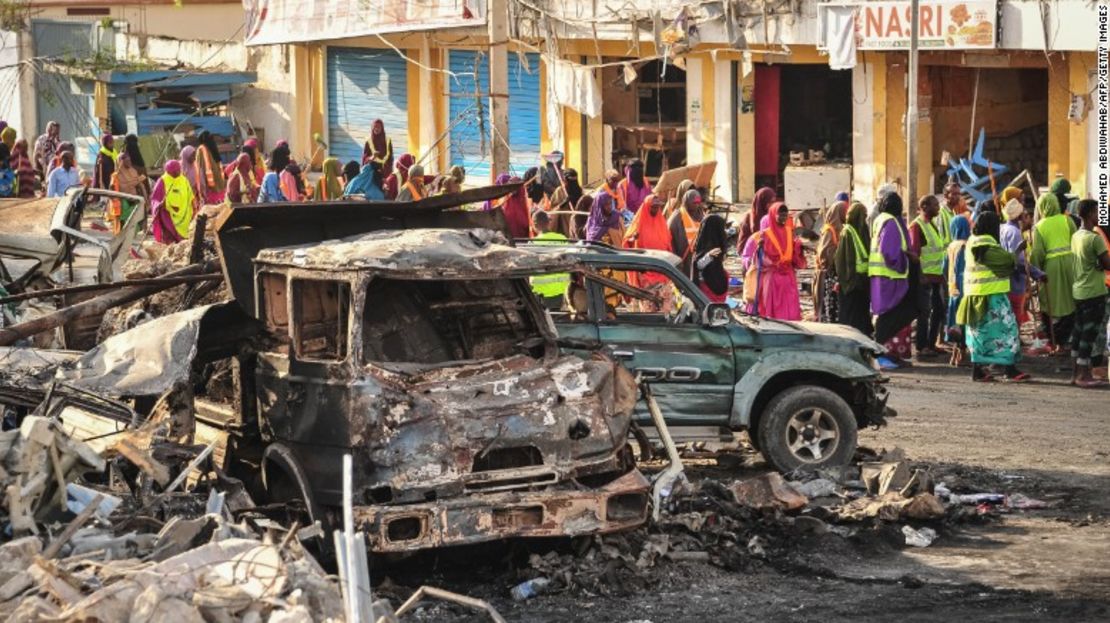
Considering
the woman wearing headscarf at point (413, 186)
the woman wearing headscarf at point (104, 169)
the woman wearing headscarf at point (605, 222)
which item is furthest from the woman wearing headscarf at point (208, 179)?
the woman wearing headscarf at point (605, 222)

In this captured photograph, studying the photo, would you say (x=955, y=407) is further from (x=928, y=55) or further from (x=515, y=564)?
(x=928, y=55)

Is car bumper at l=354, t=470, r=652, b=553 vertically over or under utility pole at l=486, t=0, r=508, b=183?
under

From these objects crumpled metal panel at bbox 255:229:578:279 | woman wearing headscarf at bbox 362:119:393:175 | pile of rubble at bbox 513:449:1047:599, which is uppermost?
woman wearing headscarf at bbox 362:119:393:175

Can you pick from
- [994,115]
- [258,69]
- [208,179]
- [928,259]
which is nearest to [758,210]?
[928,259]

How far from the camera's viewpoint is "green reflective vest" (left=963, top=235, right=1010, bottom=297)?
55.6 ft

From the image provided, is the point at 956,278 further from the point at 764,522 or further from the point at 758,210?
the point at 764,522

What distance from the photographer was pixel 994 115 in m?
27.1

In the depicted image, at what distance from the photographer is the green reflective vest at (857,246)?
1823cm

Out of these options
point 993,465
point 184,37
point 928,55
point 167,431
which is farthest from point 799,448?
point 184,37

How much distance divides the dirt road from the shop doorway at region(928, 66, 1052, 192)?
13.4 meters

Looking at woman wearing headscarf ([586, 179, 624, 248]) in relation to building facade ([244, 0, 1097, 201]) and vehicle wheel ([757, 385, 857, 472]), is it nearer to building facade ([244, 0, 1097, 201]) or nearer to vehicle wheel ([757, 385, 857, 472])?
building facade ([244, 0, 1097, 201])

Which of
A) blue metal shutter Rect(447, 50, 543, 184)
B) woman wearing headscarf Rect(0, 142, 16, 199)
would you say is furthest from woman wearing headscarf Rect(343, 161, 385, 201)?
blue metal shutter Rect(447, 50, 543, 184)

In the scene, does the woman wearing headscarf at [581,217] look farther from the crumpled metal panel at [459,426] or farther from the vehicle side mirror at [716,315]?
the crumpled metal panel at [459,426]

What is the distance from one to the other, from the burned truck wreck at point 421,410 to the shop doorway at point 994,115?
54.5ft
